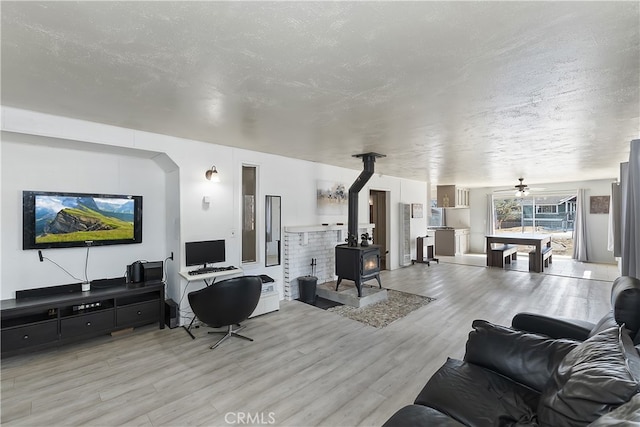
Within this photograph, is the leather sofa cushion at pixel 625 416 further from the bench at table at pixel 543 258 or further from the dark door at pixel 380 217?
the bench at table at pixel 543 258

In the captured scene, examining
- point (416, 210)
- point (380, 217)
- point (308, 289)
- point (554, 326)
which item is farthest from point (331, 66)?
point (416, 210)

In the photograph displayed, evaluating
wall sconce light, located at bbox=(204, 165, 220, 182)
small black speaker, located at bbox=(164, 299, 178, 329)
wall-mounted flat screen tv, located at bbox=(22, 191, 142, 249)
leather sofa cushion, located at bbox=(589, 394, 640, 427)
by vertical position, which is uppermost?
wall sconce light, located at bbox=(204, 165, 220, 182)

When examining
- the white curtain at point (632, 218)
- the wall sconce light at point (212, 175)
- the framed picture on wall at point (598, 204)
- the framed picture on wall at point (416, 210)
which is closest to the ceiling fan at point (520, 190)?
the framed picture on wall at point (598, 204)

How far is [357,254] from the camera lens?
4812 millimetres

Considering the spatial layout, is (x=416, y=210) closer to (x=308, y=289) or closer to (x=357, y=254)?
(x=357, y=254)

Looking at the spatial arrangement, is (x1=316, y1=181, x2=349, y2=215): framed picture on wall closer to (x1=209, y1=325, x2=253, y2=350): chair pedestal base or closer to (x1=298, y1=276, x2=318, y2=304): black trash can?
(x1=298, y1=276, x2=318, y2=304): black trash can

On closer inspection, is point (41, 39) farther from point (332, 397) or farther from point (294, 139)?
point (332, 397)

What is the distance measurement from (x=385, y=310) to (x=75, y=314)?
387 cm

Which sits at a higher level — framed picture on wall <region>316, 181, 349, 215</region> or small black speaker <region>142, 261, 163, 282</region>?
framed picture on wall <region>316, 181, 349, 215</region>

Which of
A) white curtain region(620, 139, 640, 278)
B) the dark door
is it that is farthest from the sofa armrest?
the dark door

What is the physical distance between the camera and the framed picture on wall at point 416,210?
27.2ft

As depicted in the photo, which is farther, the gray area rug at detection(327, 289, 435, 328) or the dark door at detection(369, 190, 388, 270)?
the dark door at detection(369, 190, 388, 270)

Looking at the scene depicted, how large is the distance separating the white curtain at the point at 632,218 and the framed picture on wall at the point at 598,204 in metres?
7.38

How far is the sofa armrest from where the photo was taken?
218 cm
